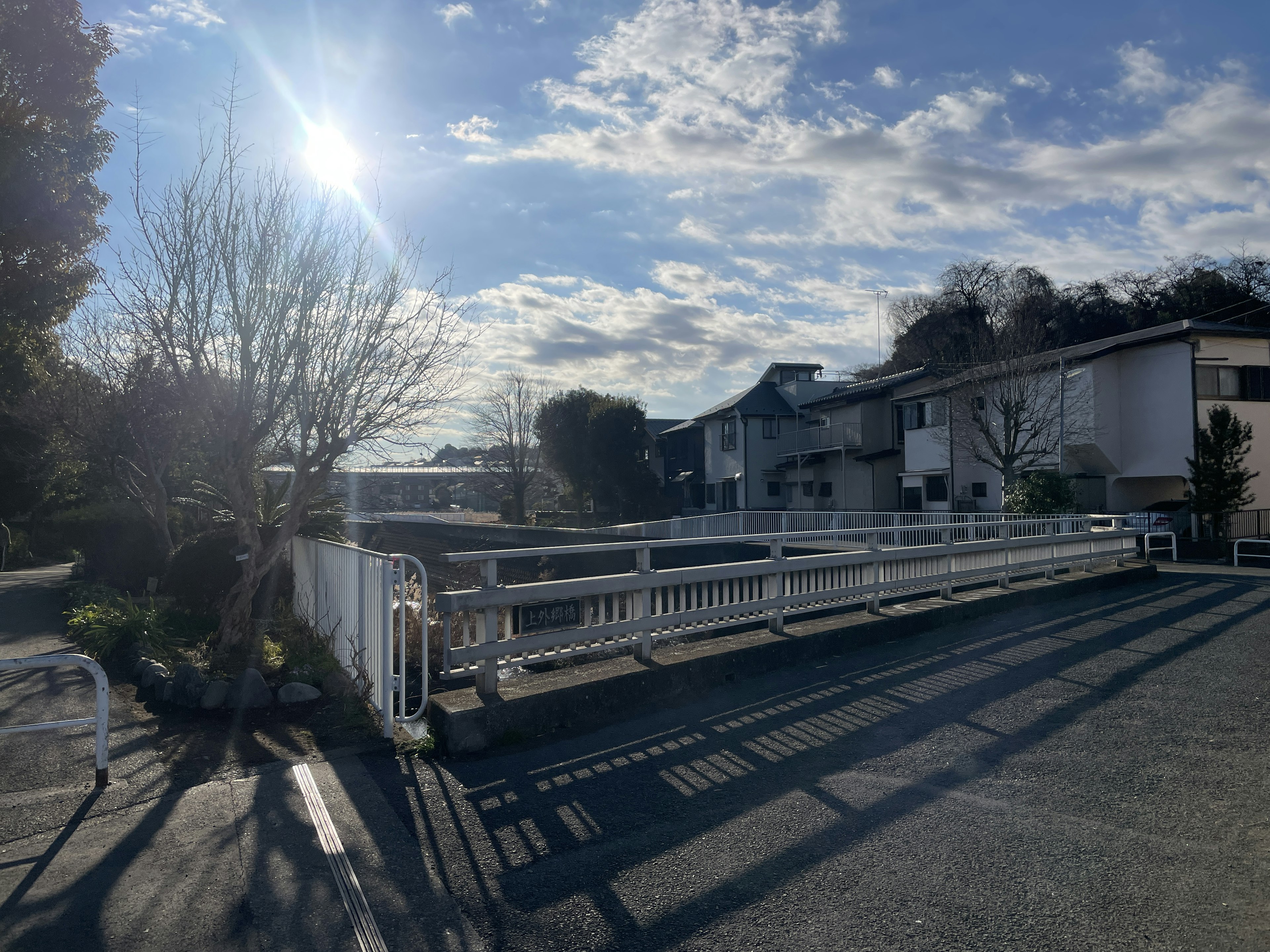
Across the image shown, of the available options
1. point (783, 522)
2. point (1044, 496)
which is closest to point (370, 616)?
point (783, 522)

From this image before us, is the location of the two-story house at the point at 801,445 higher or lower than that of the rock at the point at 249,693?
higher

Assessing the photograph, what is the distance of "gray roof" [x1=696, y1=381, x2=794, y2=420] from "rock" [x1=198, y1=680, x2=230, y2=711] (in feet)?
121

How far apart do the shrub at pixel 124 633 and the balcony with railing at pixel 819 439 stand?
102ft

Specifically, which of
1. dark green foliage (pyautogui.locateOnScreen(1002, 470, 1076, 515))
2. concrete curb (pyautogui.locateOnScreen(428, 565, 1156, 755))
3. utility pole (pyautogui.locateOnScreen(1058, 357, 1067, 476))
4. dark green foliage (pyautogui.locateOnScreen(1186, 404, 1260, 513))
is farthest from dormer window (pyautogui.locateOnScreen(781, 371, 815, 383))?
concrete curb (pyautogui.locateOnScreen(428, 565, 1156, 755))

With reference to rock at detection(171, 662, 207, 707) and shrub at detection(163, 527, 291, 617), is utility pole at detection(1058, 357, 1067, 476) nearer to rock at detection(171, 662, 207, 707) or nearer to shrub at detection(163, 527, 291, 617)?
shrub at detection(163, 527, 291, 617)

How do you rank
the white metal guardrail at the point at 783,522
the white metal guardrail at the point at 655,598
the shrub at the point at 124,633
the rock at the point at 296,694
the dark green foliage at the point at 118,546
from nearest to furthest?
the white metal guardrail at the point at 655,598 < the rock at the point at 296,694 < the shrub at the point at 124,633 < the dark green foliage at the point at 118,546 < the white metal guardrail at the point at 783,522

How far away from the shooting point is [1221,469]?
912 inches

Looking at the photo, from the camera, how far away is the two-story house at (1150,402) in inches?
996

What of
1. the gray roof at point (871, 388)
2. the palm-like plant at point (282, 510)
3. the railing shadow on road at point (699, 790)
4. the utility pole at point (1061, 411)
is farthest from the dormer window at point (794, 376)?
the railing shadow on road at point (699, 790)

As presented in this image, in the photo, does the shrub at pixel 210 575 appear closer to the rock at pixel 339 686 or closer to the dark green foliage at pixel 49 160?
the dark green foliage at pixel 49 160

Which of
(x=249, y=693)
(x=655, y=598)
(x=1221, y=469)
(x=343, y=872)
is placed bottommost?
(x=343, y=872)

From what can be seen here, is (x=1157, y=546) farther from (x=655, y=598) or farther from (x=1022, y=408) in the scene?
(x=655, y=598)

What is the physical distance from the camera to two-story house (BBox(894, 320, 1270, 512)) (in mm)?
25297

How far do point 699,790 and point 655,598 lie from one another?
13.0 ft
